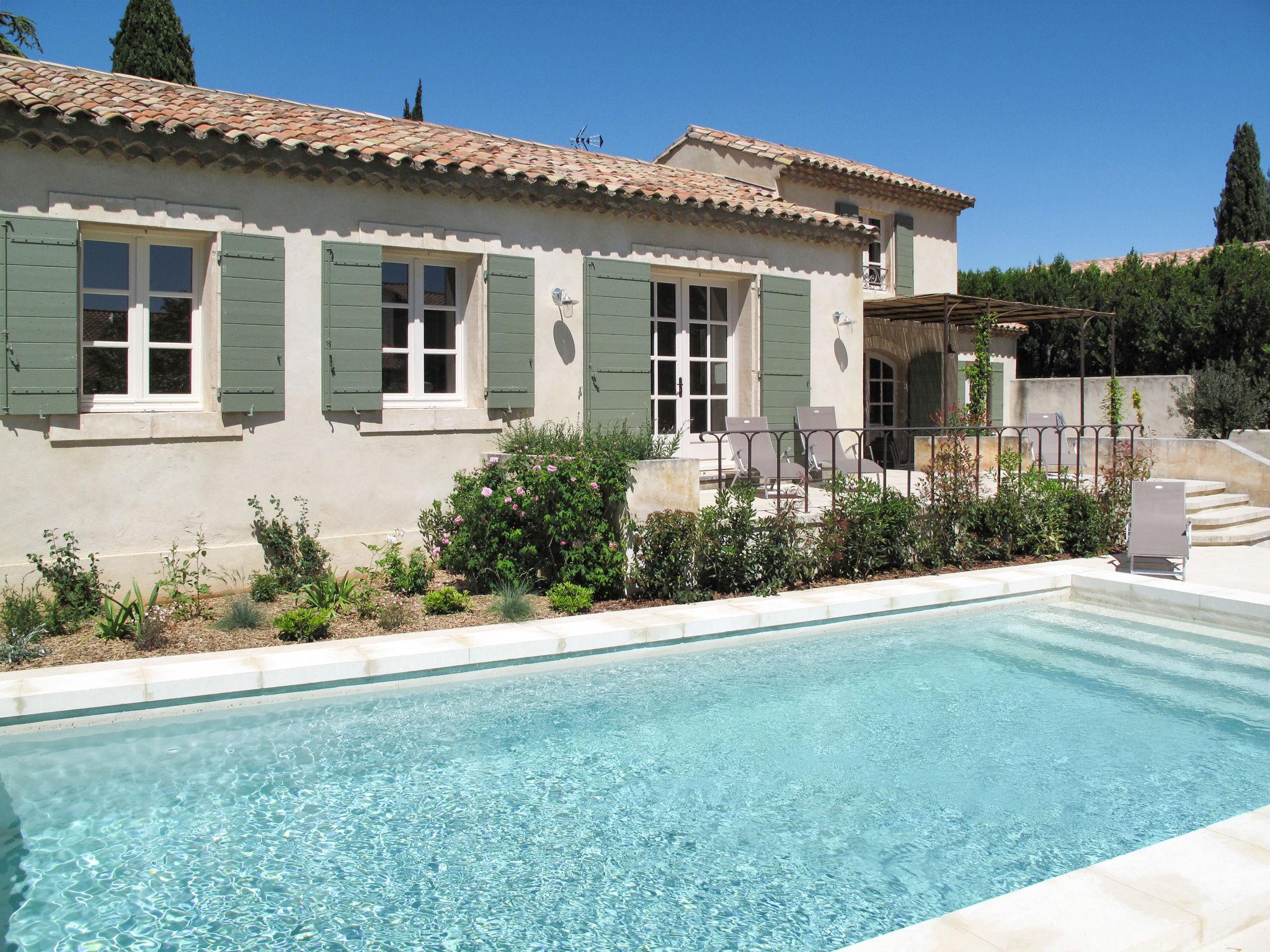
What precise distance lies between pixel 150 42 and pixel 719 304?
1429cm

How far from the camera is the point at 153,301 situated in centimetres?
848

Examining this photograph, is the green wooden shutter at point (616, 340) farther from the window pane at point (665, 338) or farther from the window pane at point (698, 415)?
the window pane at point (698, 415)

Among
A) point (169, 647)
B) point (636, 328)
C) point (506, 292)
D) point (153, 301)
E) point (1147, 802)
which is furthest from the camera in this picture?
point (636, 328)

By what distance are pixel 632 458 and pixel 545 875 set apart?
193 inches

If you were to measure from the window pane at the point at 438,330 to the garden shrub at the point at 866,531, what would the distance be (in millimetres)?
4259

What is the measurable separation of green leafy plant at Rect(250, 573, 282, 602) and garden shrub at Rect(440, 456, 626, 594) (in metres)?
1.55

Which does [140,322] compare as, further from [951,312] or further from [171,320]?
[951,312]

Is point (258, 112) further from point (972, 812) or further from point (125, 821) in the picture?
point (972, 812)

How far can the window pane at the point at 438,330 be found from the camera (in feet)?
32.6

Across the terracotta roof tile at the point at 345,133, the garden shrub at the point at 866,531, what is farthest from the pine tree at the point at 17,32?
the garden shrub at the point at 866,531

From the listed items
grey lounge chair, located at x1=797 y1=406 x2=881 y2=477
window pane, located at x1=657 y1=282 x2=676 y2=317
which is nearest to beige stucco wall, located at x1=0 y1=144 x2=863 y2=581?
window pane, located at x1=657 y1=282 x2=676 y2=317

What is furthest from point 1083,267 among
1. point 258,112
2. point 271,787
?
point 271,787

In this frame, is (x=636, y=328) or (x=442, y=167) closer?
(x=442, y=167)

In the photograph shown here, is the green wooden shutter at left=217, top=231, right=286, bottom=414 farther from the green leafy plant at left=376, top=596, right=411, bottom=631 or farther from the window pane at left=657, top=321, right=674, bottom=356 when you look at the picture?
the window pane at left=657, top=321, right=674, bottom=356
